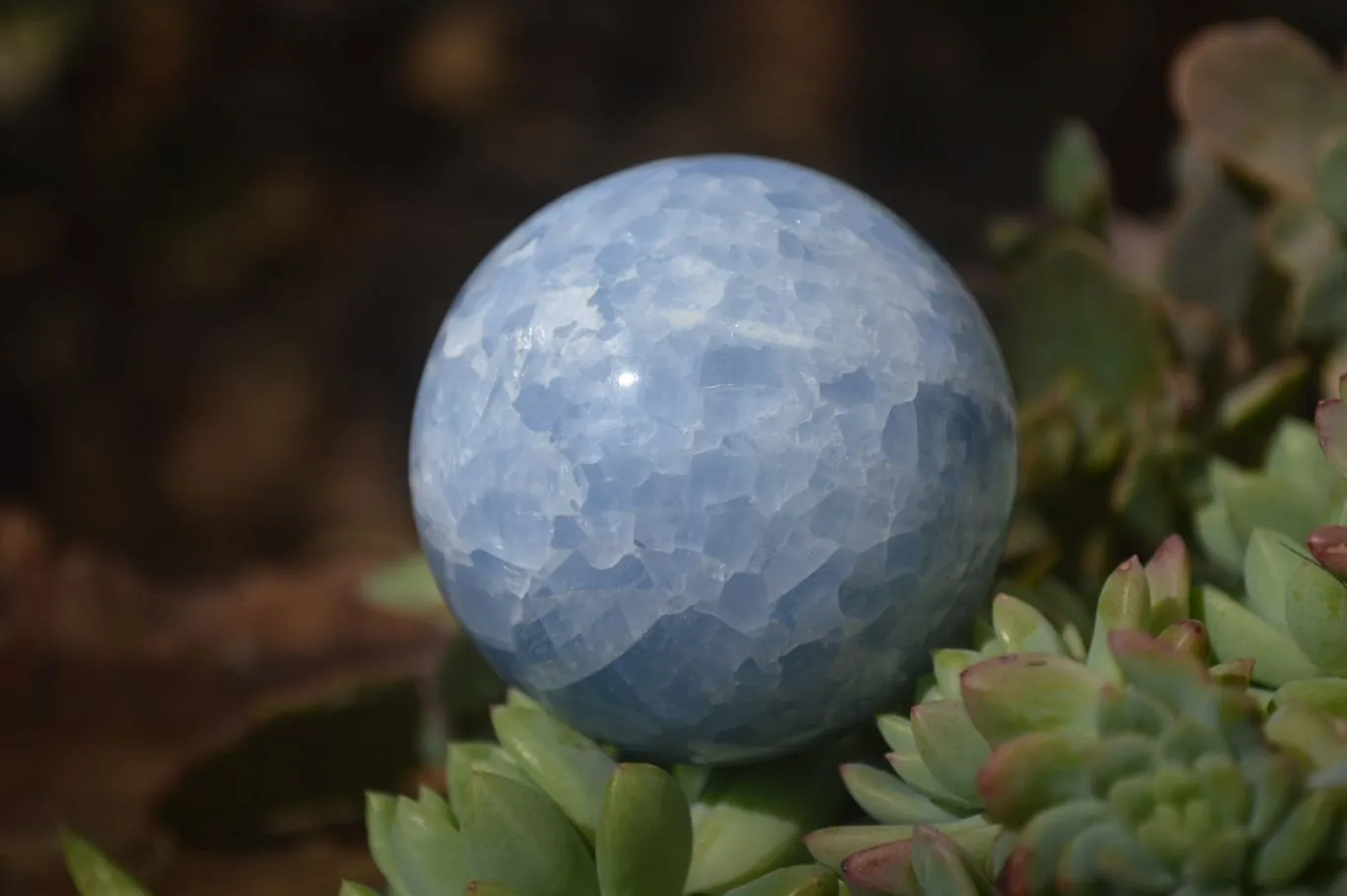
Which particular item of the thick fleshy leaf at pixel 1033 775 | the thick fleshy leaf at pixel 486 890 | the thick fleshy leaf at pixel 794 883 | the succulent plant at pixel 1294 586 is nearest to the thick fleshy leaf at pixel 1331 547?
the succulent plant at pixel 1294 586

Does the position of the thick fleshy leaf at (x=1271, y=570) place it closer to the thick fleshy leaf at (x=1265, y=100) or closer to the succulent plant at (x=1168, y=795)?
the succulent plant at (x=1168, y=795)

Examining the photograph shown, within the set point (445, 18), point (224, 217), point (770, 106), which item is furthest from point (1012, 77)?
point (224, 217)

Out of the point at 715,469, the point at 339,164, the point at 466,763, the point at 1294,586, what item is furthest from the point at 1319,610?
the point at 339,164

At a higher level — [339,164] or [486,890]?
[339,164]

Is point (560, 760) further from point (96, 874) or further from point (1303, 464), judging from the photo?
point (1303, 464)

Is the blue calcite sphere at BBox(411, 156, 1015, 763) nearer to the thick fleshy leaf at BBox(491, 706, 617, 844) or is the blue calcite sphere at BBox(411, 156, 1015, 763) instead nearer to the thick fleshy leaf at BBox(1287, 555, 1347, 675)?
the thick fleshy leaf at BBox(491, 706, 617, 844)
